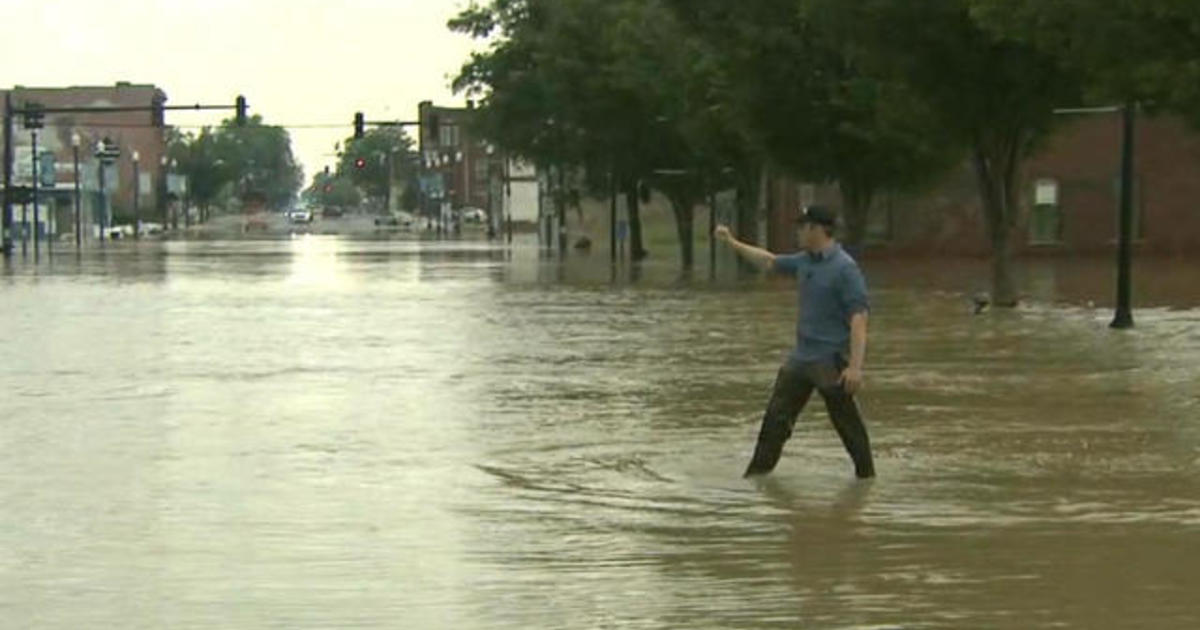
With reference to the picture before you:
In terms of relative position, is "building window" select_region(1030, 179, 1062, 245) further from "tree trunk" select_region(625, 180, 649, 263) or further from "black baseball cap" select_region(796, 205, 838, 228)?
"black baseball cap" select_region(796, 205, 838, 228)

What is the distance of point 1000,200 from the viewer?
37219mm

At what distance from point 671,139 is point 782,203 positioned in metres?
6.42

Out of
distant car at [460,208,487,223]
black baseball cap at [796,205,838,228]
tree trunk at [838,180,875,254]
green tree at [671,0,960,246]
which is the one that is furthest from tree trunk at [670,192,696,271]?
distant car at [460,208,487,223]

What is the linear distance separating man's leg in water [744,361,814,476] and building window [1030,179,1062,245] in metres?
58.3

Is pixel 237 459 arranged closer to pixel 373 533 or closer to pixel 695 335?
pixel 373 533

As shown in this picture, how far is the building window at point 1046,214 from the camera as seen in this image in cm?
7119

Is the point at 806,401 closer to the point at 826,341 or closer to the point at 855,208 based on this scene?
the point at 826,341

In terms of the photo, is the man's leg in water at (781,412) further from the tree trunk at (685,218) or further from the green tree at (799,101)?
the tree trunk at (685,218)

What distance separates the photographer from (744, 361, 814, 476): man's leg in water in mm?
13953

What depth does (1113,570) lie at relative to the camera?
10781 mm

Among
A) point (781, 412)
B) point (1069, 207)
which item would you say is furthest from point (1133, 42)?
point (1069, 207)

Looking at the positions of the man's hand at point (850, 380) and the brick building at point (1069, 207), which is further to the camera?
the brick building at point (1069, 207)

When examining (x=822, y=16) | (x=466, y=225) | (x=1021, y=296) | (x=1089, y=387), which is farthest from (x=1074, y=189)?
(x=466, y=225)

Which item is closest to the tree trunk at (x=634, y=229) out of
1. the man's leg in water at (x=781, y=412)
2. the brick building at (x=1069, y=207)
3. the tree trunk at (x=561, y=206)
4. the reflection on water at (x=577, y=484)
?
the tree trunk at (x=561, y=206)
